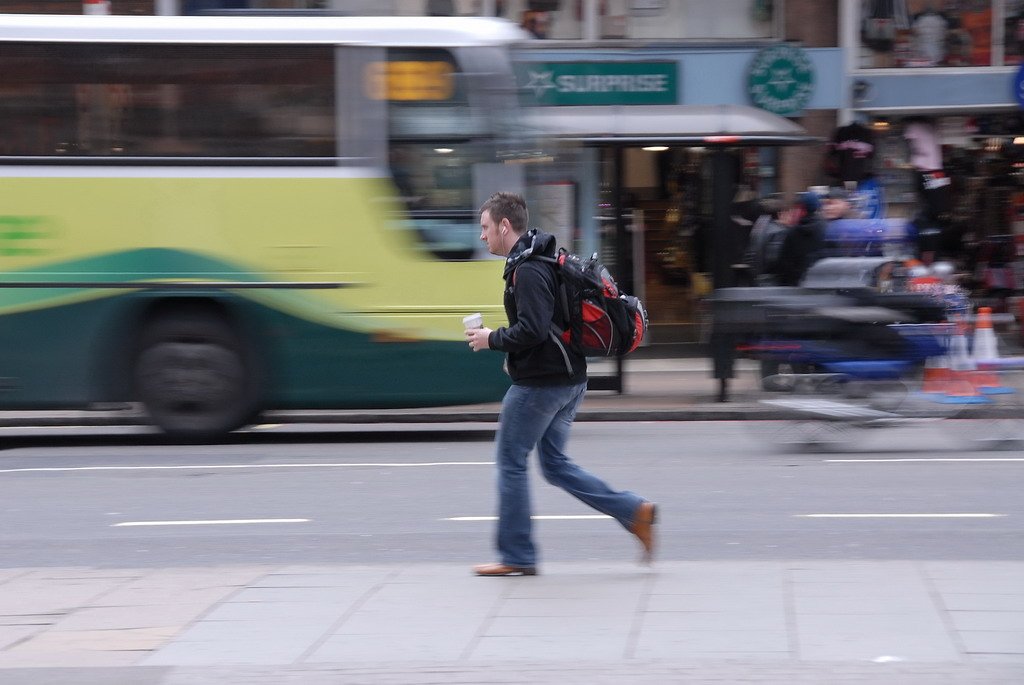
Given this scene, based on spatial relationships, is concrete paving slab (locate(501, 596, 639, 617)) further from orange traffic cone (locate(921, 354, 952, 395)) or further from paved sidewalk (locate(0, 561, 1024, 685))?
orange traffic cone (locate(921, 354, 952, 395))

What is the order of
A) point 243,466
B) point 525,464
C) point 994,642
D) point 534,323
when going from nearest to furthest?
point 994,642 → point 534,323 → point 525,464 → point 243,466

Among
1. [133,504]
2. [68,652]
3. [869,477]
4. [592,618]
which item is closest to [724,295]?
[869,477]

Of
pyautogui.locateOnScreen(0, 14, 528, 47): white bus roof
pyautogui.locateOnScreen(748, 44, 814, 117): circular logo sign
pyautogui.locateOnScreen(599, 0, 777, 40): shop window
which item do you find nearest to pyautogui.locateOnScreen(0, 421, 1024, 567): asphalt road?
pyautogui.locateOnScreen(0, 14, 528, 47): white bus roof

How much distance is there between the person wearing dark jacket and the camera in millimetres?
13297

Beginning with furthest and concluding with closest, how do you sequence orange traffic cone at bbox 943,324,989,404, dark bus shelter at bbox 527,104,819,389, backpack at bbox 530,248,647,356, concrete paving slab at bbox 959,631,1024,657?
dark bus shelter at bbox 527,104,819,389, orange traffic cone at bbox 943,324,989,404, backpack at bbox 530,248,647,356, concrete paving slab at bbox 959,631,1024,657

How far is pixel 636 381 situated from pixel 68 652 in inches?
487

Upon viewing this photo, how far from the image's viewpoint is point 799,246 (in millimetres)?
13539

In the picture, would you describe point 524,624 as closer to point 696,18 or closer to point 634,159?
point 634,159

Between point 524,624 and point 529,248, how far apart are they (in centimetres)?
156

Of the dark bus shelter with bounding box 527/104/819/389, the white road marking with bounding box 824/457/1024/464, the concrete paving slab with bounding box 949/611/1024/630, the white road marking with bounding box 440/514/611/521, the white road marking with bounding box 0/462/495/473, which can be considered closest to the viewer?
the concrete paving slab with bounding box 949/611/1024/630

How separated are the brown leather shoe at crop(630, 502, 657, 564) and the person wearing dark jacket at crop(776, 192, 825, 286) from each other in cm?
720

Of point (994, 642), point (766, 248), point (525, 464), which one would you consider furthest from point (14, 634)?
point (766, 248)

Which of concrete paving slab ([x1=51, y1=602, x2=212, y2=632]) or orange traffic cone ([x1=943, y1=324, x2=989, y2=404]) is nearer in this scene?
concrete paving slab ([x1=51, y1=602, x2=212, y2=632])

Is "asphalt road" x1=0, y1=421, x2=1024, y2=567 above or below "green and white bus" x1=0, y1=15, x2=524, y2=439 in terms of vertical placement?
below
